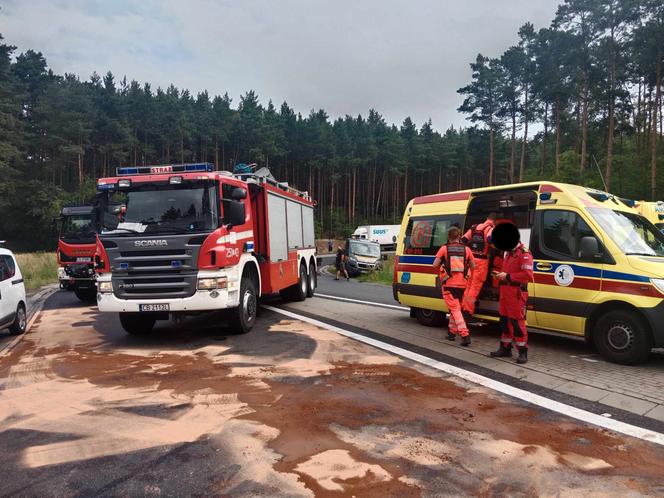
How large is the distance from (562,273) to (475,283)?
4.10 ft

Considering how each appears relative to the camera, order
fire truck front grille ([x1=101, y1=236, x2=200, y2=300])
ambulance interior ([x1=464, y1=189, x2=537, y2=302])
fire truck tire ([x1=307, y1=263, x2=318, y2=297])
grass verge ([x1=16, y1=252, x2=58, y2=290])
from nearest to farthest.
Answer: ambulance interior ([x1=464, y1=189, x2=537, y2=302]), fire truck front grille ([x1=101, y1=236, x2=200, y2=300]), fire truck tire ([x1=307, y1=263, x2=318, y2=297]), grass verge ([x1=16, y1=252, x2=58, y2=290])

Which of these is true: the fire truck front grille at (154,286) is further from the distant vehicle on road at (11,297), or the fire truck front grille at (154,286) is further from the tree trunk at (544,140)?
the tree trunk at (544,140)

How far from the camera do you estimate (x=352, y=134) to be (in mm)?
69000

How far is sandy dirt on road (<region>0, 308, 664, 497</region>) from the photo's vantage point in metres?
3.30

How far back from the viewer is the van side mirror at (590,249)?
6363 mm

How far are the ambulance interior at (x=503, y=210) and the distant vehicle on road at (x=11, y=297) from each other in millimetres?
8245

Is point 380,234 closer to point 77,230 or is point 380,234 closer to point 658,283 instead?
point 77,230

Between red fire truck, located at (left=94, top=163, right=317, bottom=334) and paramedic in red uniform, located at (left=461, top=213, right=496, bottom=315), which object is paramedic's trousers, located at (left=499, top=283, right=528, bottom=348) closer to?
paramedic in red uniform, located at (left=461, top=213, right=496, bottom=315)

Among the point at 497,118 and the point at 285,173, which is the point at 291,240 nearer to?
the point at 497,118

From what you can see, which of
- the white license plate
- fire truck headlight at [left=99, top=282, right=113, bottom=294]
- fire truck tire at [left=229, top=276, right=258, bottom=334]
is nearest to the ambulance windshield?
fire truck tire at [left=229, top=276, right=258, bottom=334]

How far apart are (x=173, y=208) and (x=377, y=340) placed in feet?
13.1

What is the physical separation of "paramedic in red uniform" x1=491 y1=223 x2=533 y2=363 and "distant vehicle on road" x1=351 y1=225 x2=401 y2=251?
4351 cm

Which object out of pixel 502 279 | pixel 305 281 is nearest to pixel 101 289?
pixel 502 279

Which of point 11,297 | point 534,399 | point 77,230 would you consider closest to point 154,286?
point 11,297
